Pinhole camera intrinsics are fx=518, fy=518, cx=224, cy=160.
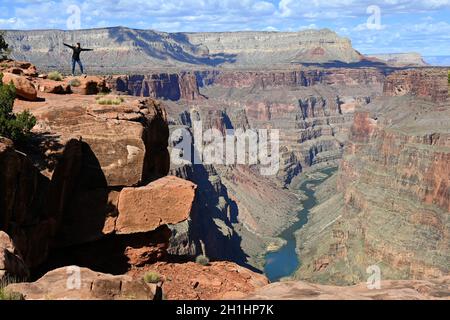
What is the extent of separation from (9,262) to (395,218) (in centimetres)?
9693

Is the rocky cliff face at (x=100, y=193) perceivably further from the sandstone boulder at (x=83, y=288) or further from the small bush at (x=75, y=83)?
the sandstone boulder at (x=83, y=288)

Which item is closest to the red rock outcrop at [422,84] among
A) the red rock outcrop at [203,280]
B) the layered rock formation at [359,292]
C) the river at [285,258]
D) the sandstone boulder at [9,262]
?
the river at [285,258]

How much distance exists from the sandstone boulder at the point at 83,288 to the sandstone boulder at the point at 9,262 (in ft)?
3.02

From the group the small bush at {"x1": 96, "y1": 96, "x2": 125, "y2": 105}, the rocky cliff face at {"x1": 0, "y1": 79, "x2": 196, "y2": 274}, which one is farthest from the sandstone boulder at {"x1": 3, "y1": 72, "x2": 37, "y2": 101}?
the small bush at {"x1": 96, "y1": 96, "x2": 125, "y2": 105}

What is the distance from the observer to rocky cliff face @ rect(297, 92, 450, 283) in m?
90.4

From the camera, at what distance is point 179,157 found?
123062 mm

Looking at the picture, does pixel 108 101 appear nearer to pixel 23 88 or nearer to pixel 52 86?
pixel 23 88

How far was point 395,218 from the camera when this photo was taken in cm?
10188

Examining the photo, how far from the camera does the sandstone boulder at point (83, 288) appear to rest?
12039mm

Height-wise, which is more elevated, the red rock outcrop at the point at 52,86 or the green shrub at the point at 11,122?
the red rock outcrop at the point at 52,86

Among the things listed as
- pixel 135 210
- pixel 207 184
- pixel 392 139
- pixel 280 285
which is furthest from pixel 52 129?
pixel 207 184

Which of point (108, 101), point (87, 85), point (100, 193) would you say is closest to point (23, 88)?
point (108, 101)

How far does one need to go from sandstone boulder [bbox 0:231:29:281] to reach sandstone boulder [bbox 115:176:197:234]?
7.20m

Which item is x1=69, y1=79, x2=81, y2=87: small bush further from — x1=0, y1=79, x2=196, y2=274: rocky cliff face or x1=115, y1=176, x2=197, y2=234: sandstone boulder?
x1=115, y1=176, x2=197, y2=234: sandstone boulder
